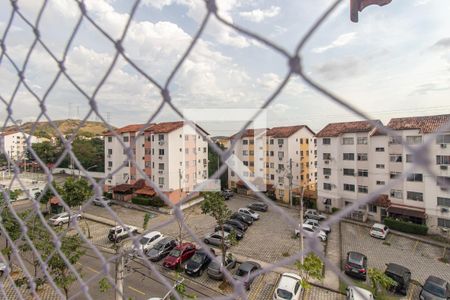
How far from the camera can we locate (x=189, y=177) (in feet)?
42.2

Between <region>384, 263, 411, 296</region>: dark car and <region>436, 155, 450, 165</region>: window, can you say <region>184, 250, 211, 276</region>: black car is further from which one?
Answer: <region>436, 155, 450, 165</region>: window

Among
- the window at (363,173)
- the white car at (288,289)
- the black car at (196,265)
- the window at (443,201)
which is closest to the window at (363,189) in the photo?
the window at (363,173)

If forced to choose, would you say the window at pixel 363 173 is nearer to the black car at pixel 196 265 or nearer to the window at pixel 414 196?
the window at pixel 414 196

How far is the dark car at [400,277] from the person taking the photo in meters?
5.61

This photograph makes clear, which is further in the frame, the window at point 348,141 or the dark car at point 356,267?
the window at point 348,141

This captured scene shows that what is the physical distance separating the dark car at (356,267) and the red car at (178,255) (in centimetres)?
354

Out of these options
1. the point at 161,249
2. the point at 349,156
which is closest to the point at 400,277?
the point at 161,249

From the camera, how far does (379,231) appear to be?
8797 mm

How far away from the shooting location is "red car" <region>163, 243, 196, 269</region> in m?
6.38

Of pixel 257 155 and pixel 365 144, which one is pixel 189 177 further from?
pixel 365 144

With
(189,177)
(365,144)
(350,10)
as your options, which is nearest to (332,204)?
(365,144)

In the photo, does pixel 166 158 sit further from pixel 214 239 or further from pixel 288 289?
pixel 288 289

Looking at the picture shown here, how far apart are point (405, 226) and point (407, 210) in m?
0.54

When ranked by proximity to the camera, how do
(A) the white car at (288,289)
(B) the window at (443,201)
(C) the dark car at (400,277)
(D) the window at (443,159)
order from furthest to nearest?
(B) the window at (443,201) < (D) the window at (443,159) < (C) the dark car at (400,277) < (A) the white car at (288,289)
